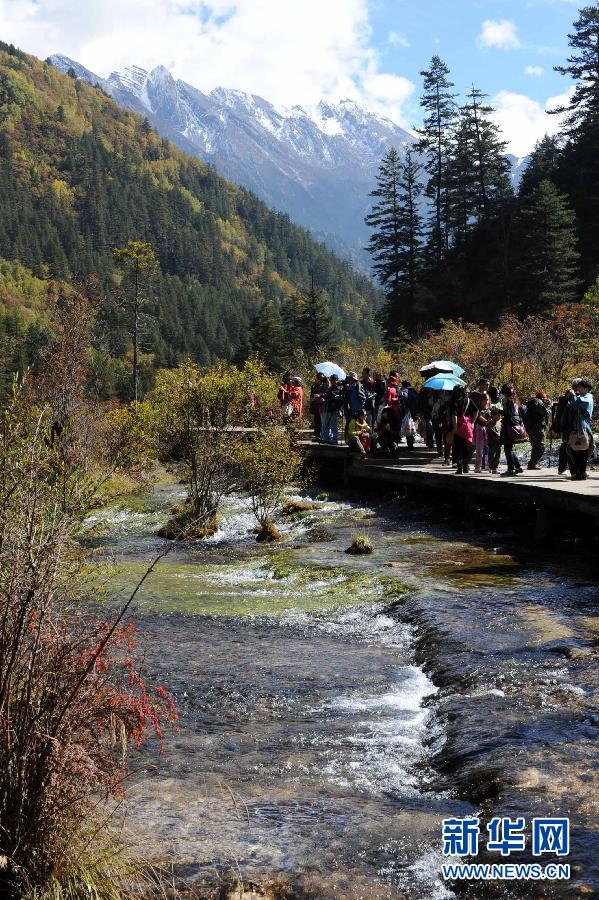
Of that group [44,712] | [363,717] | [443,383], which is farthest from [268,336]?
[44,712]

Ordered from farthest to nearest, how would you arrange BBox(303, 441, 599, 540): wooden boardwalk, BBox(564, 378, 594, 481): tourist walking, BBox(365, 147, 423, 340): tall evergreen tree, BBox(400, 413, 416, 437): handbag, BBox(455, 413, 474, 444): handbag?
1. BBox(365, 147, 423, 340): tall evergreen tree
2. BBox(400, 413, 416, 437): handbag
3. BBox(455, 413, 474, 444): handbag
4. BBox(564, 378, 594, 481): tourist walking
5. BBox(303, 441, 599, 540): wooden boardwalk

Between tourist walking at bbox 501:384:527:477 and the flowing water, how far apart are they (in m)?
4.05

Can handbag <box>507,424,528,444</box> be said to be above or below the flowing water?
above

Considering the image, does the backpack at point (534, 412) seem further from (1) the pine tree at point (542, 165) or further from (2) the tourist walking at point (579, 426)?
(1) the pine tree at point (542, 165)

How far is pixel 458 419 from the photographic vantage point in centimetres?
1673

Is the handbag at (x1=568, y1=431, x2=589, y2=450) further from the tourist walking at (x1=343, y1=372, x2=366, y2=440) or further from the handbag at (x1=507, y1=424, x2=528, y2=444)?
the tourist walking at (x1=343, y1=372, x2=366, y2=440)

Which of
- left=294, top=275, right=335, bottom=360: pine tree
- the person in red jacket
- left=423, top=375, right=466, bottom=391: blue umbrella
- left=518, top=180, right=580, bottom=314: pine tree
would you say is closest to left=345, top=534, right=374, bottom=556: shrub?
left=423, top=375, right=466, bottom=391: blue umbrella

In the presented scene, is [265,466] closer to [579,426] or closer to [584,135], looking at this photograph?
[579,426]

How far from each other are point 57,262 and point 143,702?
574ft

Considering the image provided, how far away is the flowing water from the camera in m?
4.68

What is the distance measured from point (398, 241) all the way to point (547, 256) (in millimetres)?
17975

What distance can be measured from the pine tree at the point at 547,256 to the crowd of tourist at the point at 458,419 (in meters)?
23.7

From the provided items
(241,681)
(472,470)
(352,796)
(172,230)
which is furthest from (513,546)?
(172,230)

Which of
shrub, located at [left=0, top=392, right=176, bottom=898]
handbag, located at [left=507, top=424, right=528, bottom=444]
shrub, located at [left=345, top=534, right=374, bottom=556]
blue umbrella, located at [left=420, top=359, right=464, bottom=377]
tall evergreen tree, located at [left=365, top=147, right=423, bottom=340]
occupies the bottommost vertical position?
shrub, located at [left=345, top=534, right=374, bottom=556]
